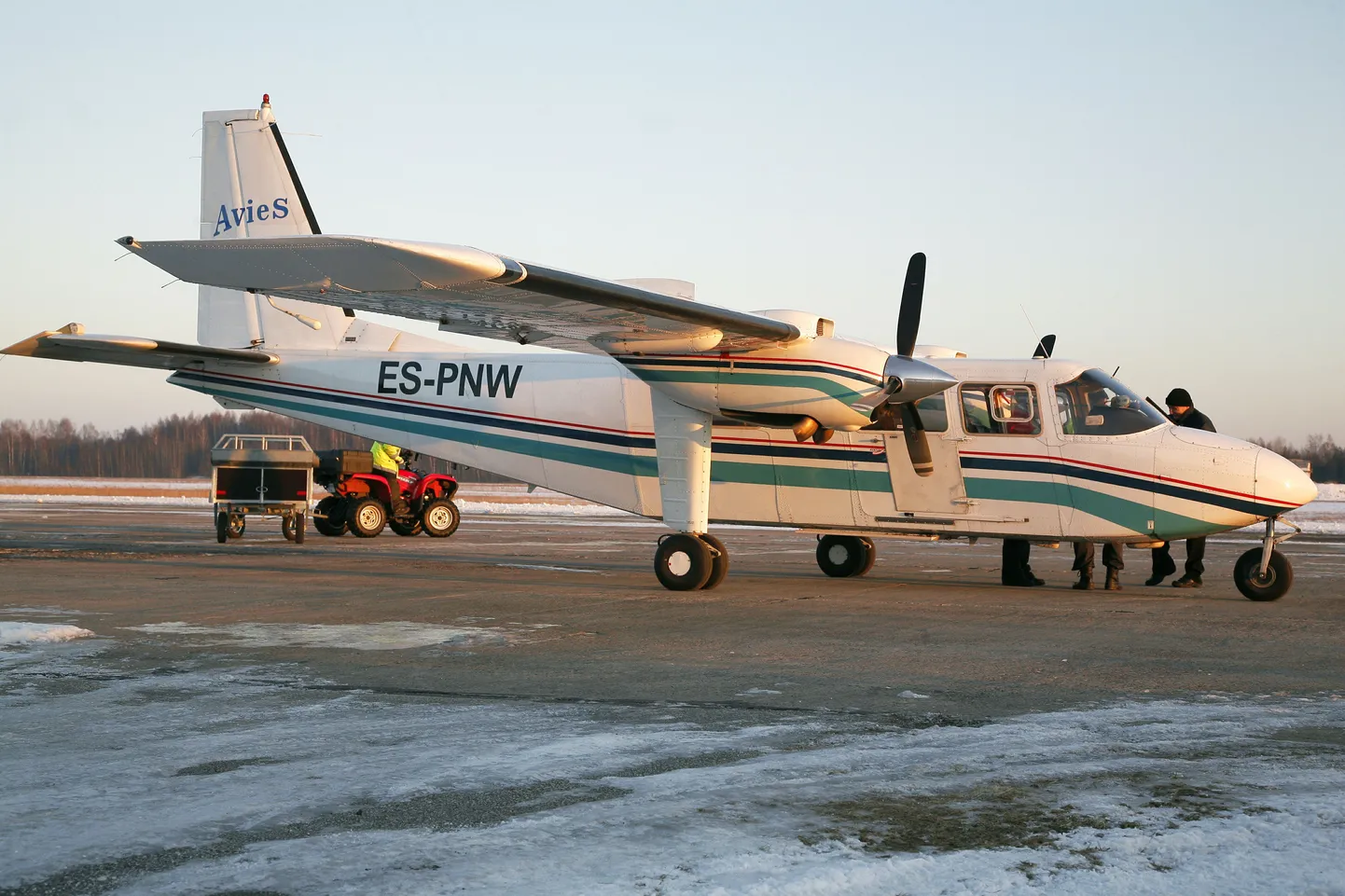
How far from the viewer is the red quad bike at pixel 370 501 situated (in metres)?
24.0

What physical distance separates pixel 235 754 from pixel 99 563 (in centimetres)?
1249

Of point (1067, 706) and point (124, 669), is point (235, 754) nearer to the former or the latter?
point (124, 669)

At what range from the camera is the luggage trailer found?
797 inches

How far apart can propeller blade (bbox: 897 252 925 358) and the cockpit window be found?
1777mm

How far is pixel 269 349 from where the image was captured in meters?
17.0

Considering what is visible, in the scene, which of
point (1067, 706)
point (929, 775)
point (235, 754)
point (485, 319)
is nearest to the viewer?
point (929, 775)

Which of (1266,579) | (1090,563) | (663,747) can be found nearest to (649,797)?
(663,747)

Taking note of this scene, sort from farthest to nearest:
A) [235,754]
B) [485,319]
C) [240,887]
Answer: [485,319] < [235,754] < [240,887]

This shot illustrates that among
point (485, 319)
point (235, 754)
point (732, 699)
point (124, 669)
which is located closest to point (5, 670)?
point (124, 669)

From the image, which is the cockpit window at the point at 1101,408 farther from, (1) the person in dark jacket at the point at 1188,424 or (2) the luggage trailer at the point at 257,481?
(2) the luggage trailer at the point at 257,481

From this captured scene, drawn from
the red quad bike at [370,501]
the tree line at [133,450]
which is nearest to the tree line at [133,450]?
the tree line at [133,450]

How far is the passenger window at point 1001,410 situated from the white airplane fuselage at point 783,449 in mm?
86

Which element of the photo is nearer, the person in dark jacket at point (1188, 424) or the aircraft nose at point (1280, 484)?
the aircraft nose at point (1280, 484)

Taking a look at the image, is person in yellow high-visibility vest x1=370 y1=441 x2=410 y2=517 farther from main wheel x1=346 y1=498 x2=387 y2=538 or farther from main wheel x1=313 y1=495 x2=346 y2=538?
main wheel x1=313 y1=495 x2=346 y2=538
